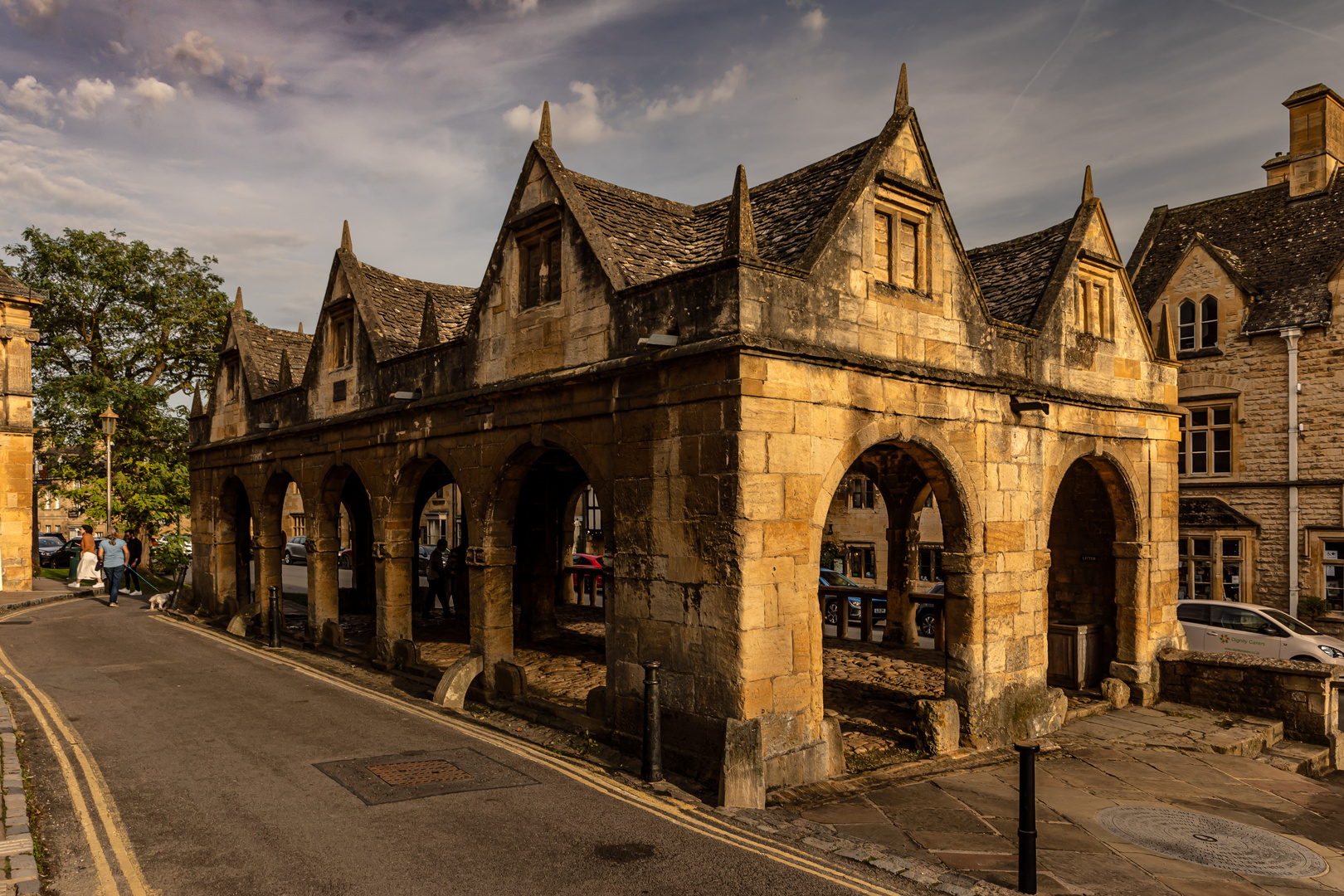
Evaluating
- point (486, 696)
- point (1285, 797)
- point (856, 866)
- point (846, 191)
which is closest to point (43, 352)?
point (486, 696)

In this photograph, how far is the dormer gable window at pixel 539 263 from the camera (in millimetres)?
12202

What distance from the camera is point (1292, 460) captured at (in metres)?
22.9

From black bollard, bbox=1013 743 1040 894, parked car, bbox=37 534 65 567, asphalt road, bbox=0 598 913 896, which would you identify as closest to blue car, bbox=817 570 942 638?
asphalt road, bbox=0 598 913 896

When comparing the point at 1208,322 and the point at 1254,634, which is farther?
the point at 1208,322

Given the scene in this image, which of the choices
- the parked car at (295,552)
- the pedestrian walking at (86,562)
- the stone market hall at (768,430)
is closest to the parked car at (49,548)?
the parked car at (295,552)

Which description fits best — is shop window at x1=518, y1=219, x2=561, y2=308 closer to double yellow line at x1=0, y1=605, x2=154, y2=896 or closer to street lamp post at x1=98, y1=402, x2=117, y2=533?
double yellow line at x1=0, y1=605, x2=154, y2=896

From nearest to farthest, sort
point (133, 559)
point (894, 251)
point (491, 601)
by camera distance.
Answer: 1. point (894, 251)
2. point (491, 601)
3. point (133, 559)

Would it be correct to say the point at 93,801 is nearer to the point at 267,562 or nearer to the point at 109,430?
the point at 267,562

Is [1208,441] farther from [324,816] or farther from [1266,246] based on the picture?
[324,816]

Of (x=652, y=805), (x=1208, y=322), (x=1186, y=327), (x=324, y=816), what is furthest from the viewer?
(x=1186, y=327)

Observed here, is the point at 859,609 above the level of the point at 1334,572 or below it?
below

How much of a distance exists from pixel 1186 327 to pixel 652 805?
77.2 ft

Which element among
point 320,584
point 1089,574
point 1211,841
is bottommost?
point 1211,841

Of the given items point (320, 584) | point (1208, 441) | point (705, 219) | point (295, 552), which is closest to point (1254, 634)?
point (1208, 441)
